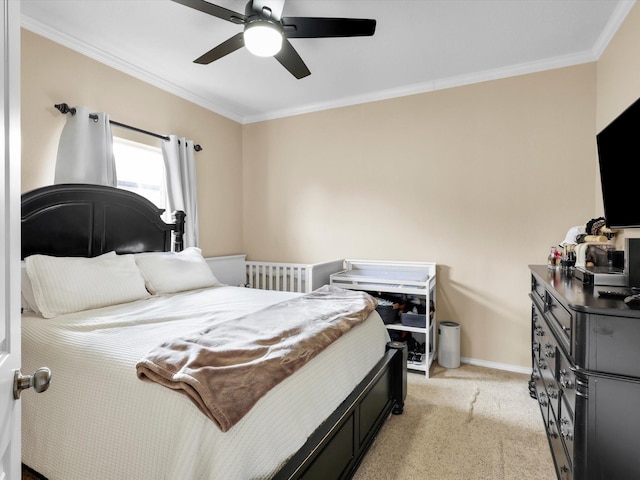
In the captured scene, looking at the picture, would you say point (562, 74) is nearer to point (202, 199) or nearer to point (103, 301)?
point (202, 199)

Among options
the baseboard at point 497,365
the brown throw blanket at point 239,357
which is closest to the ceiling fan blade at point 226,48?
the brown throw blanket at point 239,357

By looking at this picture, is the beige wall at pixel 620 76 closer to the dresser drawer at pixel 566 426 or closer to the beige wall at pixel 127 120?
the dresser drawer at pixel 566 426

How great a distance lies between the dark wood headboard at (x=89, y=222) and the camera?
2.24 metres

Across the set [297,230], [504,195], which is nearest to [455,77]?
[504,195]

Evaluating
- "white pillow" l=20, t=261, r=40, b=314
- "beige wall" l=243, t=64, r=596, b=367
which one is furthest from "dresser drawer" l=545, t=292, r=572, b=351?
"white pillow" l=20, t=261, r=40, b=314

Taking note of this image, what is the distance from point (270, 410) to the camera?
1170 mm

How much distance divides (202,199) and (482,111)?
115 inches

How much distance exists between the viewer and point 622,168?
162 cm

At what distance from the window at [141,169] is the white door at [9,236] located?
244 cm

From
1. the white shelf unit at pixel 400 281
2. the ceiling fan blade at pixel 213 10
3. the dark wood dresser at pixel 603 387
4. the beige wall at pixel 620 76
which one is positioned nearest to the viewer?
the dark wood dresser at pixel 603 387

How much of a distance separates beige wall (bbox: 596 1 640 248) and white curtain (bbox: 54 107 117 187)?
3555 millimetres

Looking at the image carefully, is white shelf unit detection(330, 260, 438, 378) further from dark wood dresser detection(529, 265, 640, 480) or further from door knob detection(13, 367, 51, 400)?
door knob detection(13, 367, 51, 400)

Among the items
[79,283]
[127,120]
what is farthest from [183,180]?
[79,283]

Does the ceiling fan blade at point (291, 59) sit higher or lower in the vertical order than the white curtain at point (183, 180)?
higher
